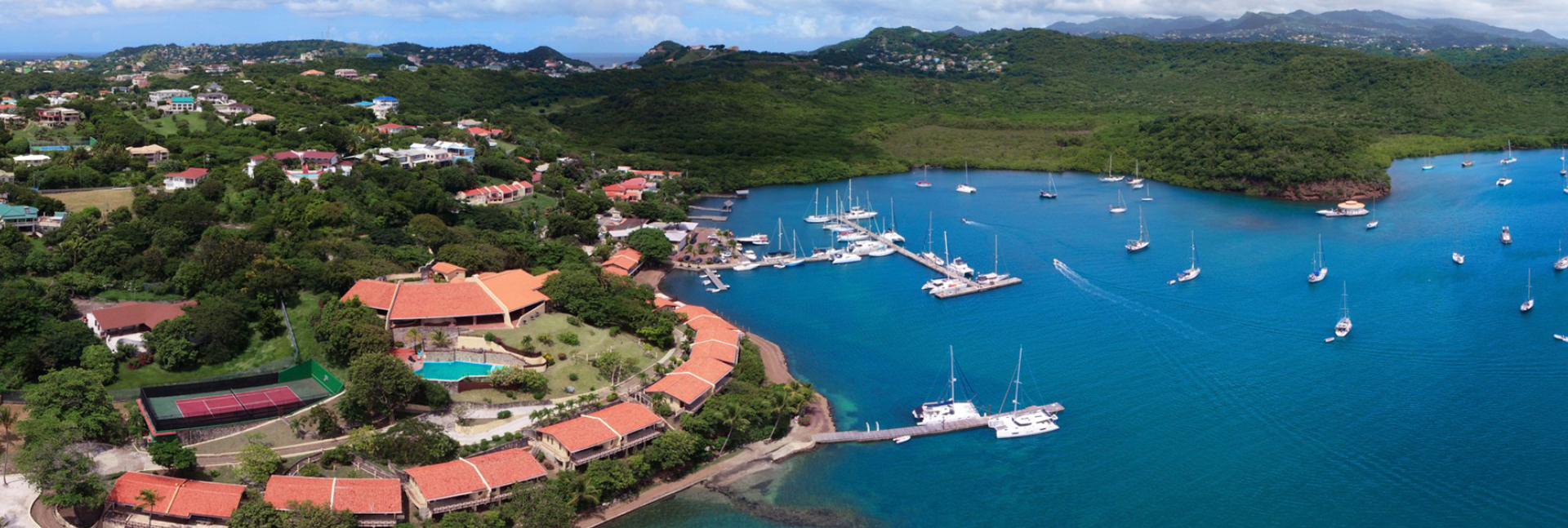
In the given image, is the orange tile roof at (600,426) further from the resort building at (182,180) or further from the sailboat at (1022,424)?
the resort building at (182,180)

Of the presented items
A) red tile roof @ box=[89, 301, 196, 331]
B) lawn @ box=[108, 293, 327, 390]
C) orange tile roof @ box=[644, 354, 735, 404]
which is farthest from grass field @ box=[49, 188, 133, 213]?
orange tile roof @ box=[644, 354, 735, 404]

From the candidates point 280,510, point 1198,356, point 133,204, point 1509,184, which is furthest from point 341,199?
point 1509,184

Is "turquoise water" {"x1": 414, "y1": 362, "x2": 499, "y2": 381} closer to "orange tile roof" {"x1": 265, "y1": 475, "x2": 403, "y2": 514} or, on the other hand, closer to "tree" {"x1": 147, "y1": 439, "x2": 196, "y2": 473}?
"orange tile roof" {"x1": 265, "y1": 475, "x2": 403, "y2": 514}

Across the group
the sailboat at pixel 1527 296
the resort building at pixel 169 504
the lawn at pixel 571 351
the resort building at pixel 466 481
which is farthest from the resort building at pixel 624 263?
the sailboat at pixel 1527 296

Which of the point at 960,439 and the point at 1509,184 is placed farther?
the point at 1509,184

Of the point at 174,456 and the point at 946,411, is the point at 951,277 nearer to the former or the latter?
the point at 946,411

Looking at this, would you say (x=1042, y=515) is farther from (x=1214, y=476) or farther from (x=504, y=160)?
(x=504, y=160)

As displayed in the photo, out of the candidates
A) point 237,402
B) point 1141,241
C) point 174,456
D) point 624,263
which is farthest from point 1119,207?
point 174,456
